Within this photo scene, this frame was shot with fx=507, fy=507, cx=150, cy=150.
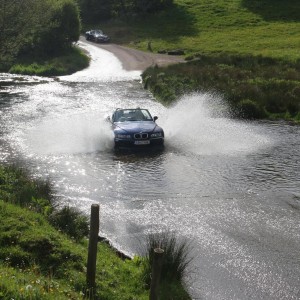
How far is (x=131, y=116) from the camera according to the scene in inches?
901

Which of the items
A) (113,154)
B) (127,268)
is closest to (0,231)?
(127,268)

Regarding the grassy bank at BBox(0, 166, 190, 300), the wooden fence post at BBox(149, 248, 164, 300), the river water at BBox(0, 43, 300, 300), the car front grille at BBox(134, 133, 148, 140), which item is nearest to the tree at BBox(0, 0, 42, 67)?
the river water at BBox(0, 43, 300, 300)

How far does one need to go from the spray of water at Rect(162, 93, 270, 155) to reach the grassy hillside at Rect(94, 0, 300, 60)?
21.5m

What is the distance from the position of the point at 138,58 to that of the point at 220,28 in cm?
2091

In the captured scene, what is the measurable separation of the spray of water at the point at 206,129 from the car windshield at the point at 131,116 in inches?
64.5

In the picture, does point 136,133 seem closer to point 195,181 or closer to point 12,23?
point 195,181

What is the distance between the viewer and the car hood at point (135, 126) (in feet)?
70.2

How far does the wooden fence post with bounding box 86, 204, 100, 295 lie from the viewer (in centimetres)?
850

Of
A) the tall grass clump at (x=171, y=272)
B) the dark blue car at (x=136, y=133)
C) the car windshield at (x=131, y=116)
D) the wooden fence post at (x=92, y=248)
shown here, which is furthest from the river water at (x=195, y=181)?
the wooden fence post at (x=92, y=248)

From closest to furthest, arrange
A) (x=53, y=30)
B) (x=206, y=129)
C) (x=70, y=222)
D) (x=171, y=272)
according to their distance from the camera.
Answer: (x=171, y=272), (x=70, y=222), (x=206, y=129), (x=53, y=30)

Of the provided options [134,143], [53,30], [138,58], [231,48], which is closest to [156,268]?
[134,143]

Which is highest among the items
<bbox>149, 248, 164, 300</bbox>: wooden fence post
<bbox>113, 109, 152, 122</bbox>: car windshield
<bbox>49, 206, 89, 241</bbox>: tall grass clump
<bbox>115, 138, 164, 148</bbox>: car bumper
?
<bbox>149, 248, 164, 300</bbox>: wooden fence post

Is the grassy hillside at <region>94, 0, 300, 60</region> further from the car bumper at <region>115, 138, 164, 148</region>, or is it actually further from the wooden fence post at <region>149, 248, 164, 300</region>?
the wooden fence post at <region>149, 248, 164, 300</region>

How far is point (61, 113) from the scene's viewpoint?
31.3 meters
